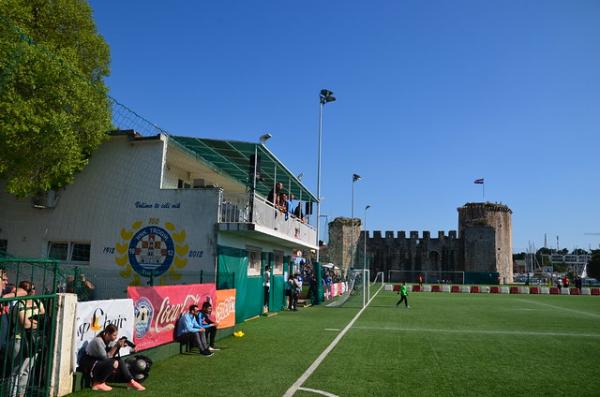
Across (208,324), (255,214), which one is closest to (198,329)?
(208,324)

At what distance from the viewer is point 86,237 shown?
17.5 metres

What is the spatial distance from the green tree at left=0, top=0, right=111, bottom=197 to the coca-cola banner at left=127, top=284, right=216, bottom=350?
23.0 feet

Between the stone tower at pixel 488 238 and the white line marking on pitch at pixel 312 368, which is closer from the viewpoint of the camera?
the white line marking on pitch at pixel 312 368

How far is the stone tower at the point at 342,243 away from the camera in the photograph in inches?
2781

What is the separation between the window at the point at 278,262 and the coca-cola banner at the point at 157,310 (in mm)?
12199

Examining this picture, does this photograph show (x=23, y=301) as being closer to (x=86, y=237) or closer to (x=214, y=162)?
(x=86, y=237)

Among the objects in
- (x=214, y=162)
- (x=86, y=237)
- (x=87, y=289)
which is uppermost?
(x=214, y=162)

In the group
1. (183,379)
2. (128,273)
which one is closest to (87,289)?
(128,273)

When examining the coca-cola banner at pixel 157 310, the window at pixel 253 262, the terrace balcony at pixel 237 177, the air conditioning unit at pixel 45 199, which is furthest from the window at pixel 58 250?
the coca-cola banner at pixel 157 310

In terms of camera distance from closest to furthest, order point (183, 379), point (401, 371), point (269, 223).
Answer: point (183, 379), point (401, 371), point (269, 223)

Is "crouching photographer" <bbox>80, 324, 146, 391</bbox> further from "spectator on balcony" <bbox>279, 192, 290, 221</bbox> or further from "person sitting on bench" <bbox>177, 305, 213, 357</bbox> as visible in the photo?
"spectator on balcony" <bbox>279, 192, 290, 221</bbox>

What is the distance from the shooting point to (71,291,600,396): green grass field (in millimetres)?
8367

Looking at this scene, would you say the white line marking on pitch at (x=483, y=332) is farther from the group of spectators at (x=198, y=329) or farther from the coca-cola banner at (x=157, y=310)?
the coca-cola banner at (x=157, y=310)

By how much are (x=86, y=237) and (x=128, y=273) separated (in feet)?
7.09
